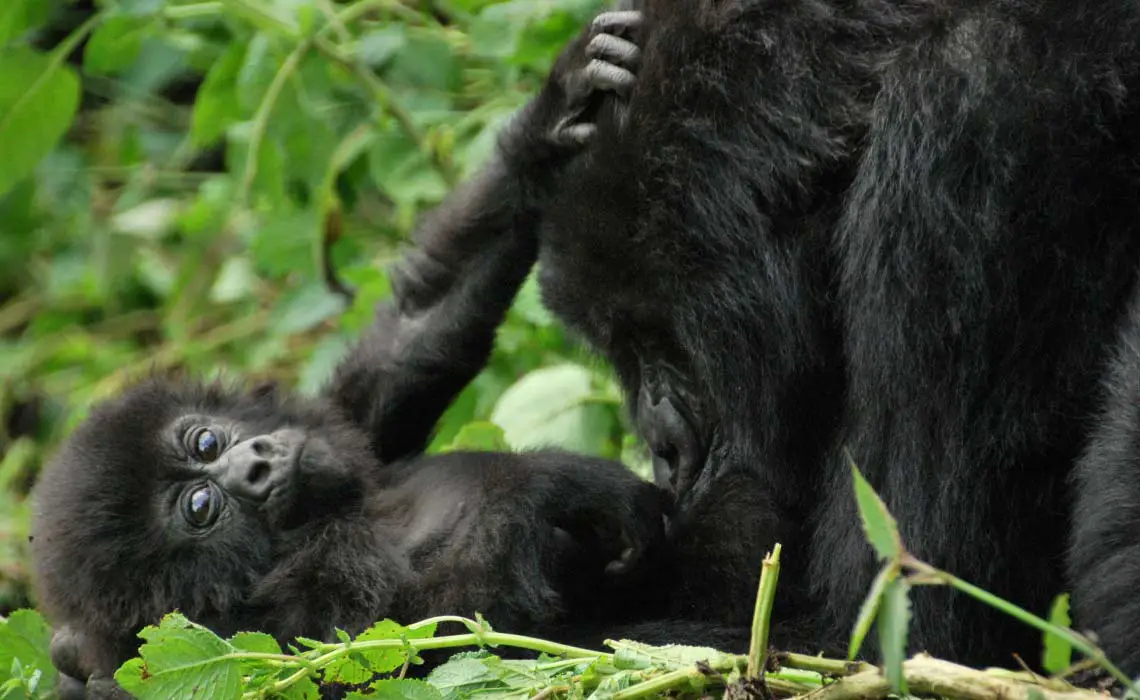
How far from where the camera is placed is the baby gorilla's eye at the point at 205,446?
2605mm

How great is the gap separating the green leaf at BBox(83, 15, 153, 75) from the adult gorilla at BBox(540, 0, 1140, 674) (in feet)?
5.64

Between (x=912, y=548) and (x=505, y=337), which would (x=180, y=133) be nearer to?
(x=505, y=337)

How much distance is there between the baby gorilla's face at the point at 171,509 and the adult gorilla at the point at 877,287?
1.87ft

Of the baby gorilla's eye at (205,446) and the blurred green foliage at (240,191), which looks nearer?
the baby gorilla's eye at (205,446)

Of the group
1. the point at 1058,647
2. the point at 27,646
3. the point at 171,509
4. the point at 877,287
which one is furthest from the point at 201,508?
the point at 1058,647

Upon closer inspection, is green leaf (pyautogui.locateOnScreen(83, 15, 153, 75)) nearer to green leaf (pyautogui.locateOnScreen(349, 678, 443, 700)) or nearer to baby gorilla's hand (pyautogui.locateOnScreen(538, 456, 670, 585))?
baby gorilla's hand (pyautogui.locateOnScreen(538, 456, 670, 585))

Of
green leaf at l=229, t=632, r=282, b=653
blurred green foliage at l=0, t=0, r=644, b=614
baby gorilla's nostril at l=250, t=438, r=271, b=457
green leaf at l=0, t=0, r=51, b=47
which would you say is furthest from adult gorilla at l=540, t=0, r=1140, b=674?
green leaf at l=0, t=0, r=51, b=47

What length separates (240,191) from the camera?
4461mm

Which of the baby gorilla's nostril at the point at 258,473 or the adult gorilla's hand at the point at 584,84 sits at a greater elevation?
the adult gorilla's hand at the point at 584,84

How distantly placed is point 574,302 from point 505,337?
4.65ft

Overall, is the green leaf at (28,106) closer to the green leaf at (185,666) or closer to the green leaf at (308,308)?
the green leaf at (308,308)

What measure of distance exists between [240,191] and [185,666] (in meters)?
2.79

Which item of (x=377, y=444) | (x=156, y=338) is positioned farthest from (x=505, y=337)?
(x=156, y=338)

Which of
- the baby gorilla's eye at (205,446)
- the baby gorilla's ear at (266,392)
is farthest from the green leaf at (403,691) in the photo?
the baby gorilla's ear at (266,392)
